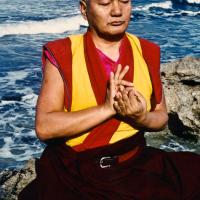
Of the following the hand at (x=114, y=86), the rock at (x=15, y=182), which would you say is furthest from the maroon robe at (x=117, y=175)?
the rock at (x=15, y=182)

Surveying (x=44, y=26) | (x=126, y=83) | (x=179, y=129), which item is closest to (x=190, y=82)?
(x=179, y=129)

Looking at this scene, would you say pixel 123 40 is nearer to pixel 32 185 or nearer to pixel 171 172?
pixel 171 172

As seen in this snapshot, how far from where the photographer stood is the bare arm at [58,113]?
8.52ft

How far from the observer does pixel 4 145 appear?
25.1ft

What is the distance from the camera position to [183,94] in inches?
272

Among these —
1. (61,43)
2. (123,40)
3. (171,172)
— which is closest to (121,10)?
(123,40)

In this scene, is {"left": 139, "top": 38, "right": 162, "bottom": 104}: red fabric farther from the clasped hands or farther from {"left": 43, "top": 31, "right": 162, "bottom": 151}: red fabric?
the clasped hands

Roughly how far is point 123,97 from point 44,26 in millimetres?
19707

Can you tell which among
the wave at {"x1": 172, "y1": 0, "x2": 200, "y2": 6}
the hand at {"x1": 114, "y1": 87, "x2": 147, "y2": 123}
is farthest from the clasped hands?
the wave at {"x1": 172, "y1": 0, "x2": 200, "y2": 6}

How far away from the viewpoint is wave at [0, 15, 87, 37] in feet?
66.4

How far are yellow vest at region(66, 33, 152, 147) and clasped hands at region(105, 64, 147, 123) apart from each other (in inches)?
6.5

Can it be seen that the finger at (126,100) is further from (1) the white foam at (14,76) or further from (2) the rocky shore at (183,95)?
(1) the white foam at (14,76)

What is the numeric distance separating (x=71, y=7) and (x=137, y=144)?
2573 centimetres

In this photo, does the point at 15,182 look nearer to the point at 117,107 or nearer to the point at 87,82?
the point at 87,82
